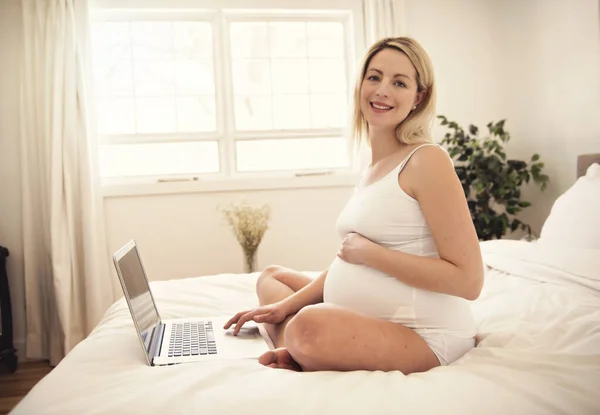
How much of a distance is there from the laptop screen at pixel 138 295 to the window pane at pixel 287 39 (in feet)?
8.70

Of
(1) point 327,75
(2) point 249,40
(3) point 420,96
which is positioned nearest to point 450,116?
(1) point 327,75

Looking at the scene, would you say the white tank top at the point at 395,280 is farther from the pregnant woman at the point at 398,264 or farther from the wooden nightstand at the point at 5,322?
the wooden nightstand at the point at 5,322

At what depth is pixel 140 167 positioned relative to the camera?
13.0ft

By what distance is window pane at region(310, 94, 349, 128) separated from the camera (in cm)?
418

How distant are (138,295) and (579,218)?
1.86m

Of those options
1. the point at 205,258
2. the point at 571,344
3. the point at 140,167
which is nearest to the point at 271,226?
the point at 205,258

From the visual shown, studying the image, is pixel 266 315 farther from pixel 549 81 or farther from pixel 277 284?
pixel 549 81

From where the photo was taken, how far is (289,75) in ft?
13.5

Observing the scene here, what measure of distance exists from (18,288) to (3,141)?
0.99 meters

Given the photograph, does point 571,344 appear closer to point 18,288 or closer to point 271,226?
point 271,226

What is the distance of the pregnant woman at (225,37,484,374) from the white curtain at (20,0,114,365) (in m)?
2.29

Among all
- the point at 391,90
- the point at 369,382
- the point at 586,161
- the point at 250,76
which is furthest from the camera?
the point at 250,76

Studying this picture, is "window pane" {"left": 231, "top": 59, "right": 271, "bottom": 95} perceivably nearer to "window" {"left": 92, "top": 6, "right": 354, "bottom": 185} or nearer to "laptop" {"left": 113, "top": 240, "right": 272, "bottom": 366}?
"window" {"left": 92, "top": 6, "right": 354, "bottom": 185}

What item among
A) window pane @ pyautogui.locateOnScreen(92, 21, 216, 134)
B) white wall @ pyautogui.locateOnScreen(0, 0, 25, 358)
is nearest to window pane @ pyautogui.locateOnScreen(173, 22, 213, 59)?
window pane @ pyautogui.locateOnScreen(92, 21, 216, 134)
